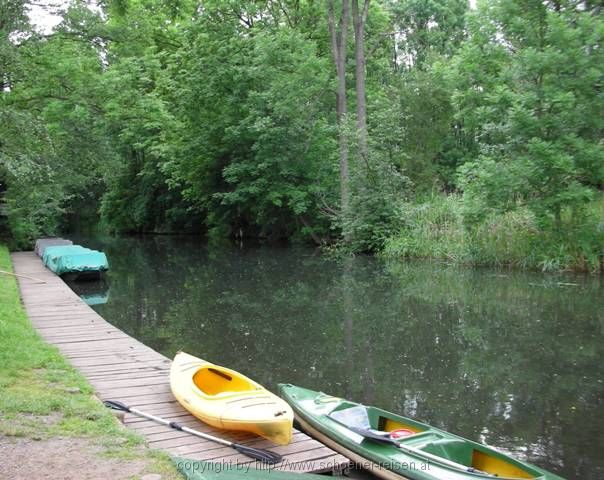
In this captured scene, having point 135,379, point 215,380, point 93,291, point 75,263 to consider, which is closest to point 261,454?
point 215,380

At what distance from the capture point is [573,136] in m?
17.6

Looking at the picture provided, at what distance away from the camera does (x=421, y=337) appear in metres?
11.3

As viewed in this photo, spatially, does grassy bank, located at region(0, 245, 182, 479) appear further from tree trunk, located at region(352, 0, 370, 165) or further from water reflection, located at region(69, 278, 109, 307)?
tree trunk, located at region(352, 0, 370, 165)

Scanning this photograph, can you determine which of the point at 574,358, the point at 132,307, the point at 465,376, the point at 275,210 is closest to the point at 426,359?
the point at 465,376

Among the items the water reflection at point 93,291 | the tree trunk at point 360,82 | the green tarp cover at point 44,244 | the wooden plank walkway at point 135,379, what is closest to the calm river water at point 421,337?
the water reflection at point 93,291

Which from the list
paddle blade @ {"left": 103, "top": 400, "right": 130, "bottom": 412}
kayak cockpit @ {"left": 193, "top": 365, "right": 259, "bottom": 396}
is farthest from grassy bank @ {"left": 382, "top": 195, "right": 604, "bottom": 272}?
paddle blade @ {"left": 103, "top": 400, "right": 130, "bottom": 412}

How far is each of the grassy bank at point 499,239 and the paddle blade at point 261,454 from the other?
49.4 ft

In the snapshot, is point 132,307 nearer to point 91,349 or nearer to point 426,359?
point 91,349

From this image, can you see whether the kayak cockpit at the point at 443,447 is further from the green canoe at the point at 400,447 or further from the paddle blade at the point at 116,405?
the paddle blade at the point at 116,405

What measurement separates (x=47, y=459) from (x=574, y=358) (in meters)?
7.68

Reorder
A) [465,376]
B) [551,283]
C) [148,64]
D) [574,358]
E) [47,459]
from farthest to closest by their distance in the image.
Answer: [148,64]
[551,283]
[574,358]
[465,376]
[47,459]

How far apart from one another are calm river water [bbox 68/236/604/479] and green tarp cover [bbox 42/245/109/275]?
2.12ft

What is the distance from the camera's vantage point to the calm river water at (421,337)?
7.35m

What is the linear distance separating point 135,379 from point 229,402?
2143 mm
